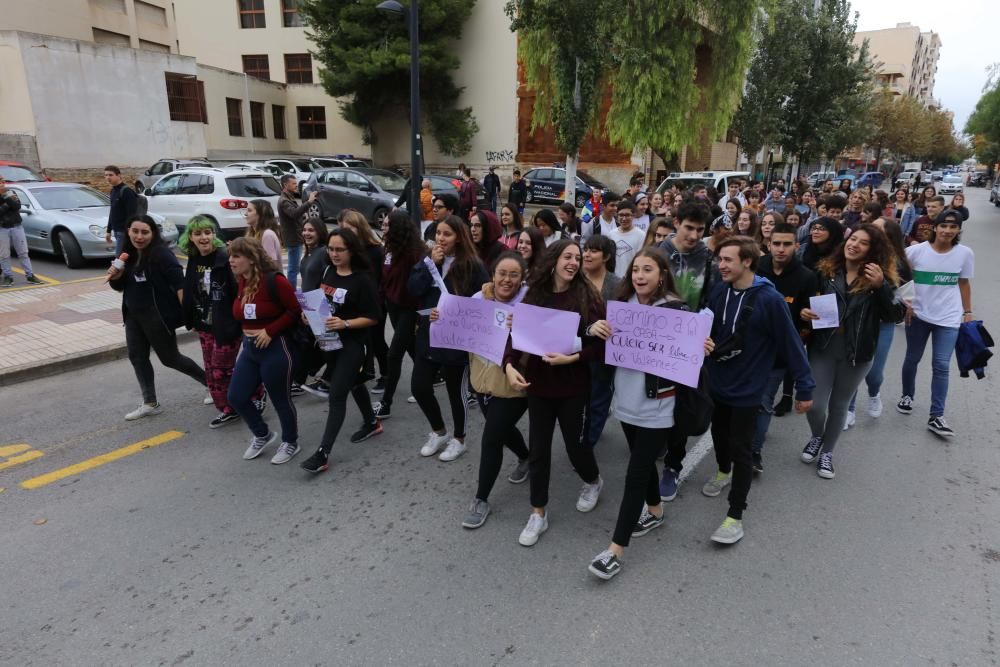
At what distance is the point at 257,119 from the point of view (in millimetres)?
32156

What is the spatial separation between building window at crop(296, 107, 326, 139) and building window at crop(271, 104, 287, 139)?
894 mm

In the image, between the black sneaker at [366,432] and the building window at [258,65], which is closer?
the black sneaker at [366,432]

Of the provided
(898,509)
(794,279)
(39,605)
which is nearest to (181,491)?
(39,605)

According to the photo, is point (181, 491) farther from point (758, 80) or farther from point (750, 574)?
point (758, 80)

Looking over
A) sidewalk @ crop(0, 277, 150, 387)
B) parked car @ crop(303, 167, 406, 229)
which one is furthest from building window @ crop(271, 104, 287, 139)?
sidewalk @ crop(0, 277, 150, 387)

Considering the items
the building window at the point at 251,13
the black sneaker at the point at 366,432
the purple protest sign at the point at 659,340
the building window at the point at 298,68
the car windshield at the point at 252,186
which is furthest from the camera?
the building window at the point at 298,68

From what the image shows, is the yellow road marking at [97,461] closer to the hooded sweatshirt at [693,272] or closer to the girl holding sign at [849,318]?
the hooded sweatshirt at [693,272]

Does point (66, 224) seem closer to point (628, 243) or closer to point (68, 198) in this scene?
point (68, 198)

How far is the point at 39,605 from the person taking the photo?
126 inches

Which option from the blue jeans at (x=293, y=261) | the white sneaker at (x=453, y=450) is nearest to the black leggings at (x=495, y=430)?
the white sneaker at (x=453, y=450)

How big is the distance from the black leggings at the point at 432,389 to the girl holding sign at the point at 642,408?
1641mm

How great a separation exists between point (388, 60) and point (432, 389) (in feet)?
84.3

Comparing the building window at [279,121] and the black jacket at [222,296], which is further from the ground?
the building window at [279,121]

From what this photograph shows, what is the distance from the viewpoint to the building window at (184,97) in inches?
954
